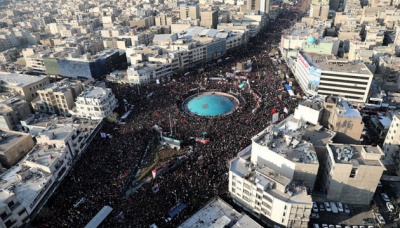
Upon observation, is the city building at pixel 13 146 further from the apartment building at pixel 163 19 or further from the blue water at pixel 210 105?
the apartment building at pixel 163 19

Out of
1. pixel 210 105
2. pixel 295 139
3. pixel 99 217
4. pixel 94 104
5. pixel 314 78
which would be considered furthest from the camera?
pixel 314 78

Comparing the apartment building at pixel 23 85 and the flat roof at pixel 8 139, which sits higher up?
the apartment building at pixel 23 85

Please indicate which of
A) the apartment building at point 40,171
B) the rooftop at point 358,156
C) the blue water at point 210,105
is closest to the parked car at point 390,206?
the rooftop at point 358,156

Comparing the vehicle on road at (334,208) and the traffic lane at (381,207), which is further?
the vehicle on road at (334,208)

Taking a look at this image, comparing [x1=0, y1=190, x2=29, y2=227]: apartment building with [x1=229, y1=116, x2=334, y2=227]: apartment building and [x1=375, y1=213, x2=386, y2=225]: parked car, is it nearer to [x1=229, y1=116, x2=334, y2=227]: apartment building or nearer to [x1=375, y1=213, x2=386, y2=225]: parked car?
[x1=229, y1=116, x2=334, y2=227]: apartment building

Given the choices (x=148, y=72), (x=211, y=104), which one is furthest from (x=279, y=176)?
(x=148, y=72)

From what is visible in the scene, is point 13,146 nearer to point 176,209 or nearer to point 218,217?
point 176,209

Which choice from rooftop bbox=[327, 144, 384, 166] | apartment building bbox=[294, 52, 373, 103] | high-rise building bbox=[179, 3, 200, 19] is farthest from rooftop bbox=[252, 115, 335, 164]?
high-rise building bbox=[179, 3, 200, 19]

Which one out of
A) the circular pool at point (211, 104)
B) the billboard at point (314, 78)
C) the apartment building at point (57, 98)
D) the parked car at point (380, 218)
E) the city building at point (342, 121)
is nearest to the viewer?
the parked car at point (380, 218)
